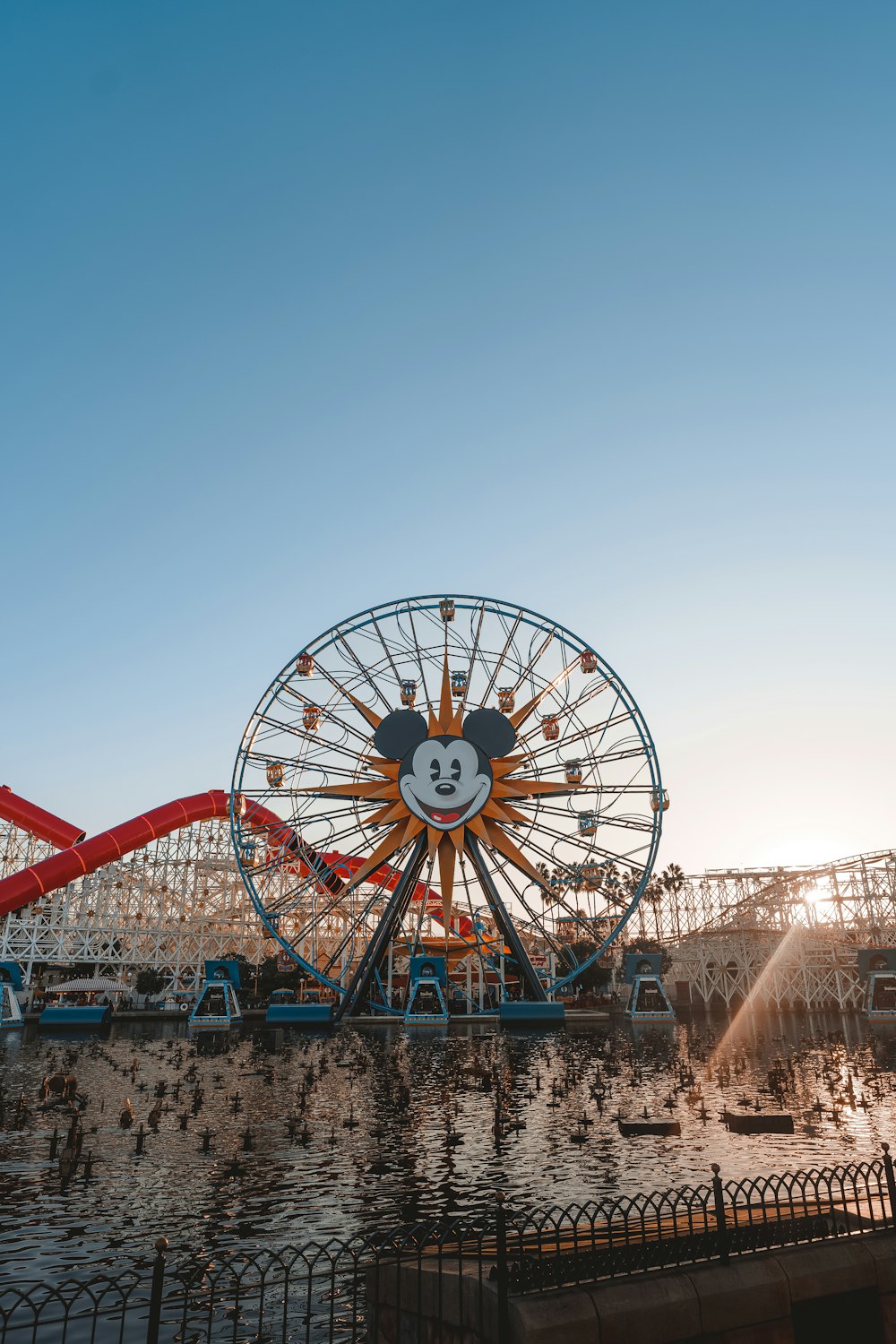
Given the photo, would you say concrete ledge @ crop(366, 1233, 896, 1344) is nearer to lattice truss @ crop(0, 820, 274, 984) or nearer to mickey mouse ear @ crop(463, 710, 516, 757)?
mickey mouse ear @ crop(463, 710, 516, 757)

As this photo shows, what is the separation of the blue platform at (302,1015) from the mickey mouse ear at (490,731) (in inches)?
A: 686

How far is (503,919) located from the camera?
48594mm

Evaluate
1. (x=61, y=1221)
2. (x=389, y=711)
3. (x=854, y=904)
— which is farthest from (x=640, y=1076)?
(x=854, y=904)

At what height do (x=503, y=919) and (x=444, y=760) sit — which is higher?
(x=444, y=760)

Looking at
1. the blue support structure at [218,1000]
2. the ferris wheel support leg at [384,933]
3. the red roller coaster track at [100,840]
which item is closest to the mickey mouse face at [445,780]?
the ferris wheel support leg at [384,933]

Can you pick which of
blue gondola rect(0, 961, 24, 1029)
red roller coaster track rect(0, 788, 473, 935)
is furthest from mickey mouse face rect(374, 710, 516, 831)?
blue gondola rect(0, 961, 24, 1029)

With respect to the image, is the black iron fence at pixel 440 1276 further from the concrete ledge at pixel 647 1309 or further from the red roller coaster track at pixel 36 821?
the red roller coaster track at pixel 36 821

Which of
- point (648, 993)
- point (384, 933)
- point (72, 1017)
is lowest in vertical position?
point (72, 1017)

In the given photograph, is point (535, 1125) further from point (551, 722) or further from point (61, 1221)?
point (551, 722)

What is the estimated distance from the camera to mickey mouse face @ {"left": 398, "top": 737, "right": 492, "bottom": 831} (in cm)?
4881

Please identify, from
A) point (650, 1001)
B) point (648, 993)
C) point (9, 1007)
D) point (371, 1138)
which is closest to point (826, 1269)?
point (371, 1138)

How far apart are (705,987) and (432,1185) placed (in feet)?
251

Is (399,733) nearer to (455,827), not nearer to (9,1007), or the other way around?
(455,827)

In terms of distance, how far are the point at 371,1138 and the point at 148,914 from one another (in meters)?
65.3
